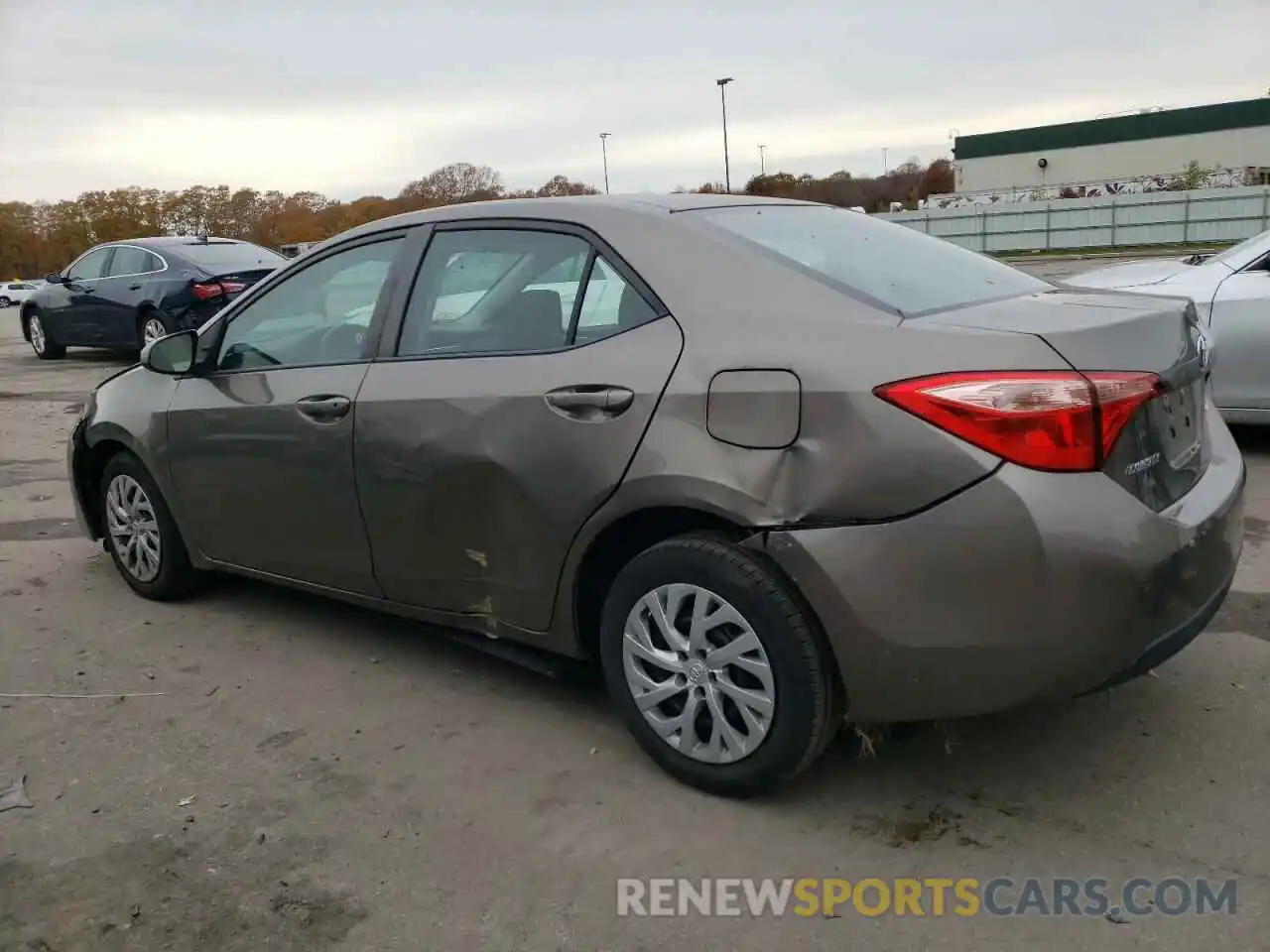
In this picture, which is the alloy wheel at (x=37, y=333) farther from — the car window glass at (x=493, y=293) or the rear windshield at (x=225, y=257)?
the car window glass at (x=493, y=293)

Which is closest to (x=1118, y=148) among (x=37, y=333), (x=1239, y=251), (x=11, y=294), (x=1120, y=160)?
(x=1120, y=160)

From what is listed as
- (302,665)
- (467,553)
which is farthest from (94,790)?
(467,553)

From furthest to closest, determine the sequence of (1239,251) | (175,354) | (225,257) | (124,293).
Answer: (124,293) < (225,257) < (1239,251) < (175,354)

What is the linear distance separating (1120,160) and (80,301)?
8098 centimetres

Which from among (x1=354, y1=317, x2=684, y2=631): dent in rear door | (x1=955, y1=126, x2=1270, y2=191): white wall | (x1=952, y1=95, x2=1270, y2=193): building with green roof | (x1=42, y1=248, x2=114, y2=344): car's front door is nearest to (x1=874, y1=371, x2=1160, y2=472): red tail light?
(x1=354, y1=317, x2=684, y2=631): dent in rear door

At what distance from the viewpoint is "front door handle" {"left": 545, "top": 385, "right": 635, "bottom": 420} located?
119 inches

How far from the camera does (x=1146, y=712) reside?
11.2 feet

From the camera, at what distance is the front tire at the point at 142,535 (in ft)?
15.3

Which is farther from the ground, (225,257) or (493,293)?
(225,257)

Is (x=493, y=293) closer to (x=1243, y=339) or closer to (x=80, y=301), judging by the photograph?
(x=1243, y=339)

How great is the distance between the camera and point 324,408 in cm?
376

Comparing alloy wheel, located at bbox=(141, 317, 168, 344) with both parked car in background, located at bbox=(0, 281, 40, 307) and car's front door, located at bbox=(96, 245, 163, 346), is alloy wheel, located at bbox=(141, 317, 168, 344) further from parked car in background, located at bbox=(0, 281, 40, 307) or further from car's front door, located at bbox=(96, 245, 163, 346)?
parked car in background, located at bbox=(0, 281, 40, 307)

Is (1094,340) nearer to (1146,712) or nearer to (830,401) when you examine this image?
(830,401)

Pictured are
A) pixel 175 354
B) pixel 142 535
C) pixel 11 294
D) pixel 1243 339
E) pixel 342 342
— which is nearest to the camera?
pixel 342 342
